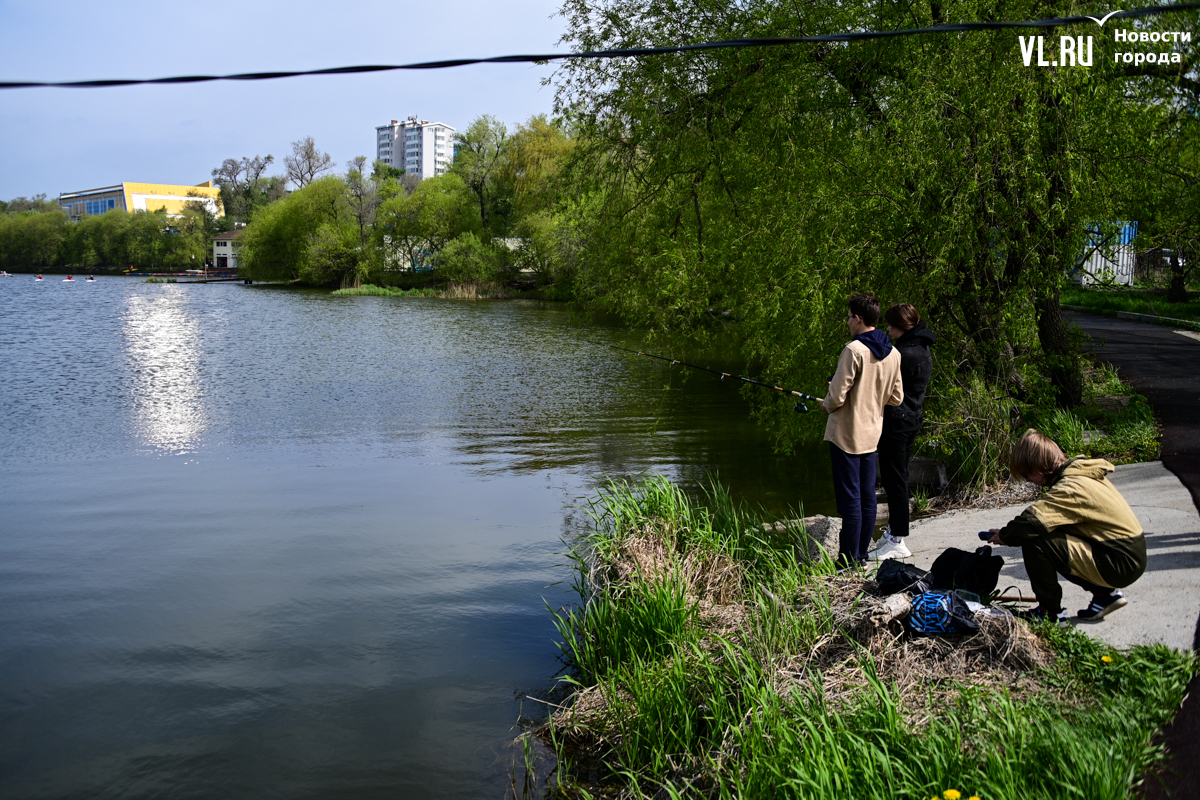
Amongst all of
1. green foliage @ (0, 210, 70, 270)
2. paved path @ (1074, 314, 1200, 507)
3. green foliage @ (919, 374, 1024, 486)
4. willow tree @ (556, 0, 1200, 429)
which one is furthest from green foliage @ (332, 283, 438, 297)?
green foliage @ (0, 210, 70, 270)

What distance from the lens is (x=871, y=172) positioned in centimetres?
870

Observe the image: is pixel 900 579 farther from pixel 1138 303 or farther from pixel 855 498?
pixel 1138 303

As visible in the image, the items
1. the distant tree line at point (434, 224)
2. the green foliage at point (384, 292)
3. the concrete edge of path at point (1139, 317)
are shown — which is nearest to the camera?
the concrete edge of path at point (1139, 317)

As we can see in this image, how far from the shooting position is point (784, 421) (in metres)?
10.4

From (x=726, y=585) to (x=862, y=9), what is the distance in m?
7.71

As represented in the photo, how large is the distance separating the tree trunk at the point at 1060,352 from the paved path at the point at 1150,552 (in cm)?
249

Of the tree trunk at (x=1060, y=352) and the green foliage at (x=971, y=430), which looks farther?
the tree trunk at (x=1060, y=352)

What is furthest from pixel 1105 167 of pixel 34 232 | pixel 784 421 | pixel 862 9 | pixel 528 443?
pixel 34 232

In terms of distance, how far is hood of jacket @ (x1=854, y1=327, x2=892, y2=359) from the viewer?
18.1 ft

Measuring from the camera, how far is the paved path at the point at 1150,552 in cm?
439

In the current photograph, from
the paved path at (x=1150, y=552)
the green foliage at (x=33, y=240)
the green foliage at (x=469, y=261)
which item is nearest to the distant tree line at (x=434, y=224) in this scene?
the green foliage at (x=469, y=261)

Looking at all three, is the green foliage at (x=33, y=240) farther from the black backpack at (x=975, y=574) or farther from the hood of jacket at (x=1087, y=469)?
the hood of jacket at (x=1087, y=469)

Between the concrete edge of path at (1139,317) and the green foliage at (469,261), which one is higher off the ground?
the green foliage at (469,261)

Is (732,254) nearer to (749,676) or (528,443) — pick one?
(528,443)
